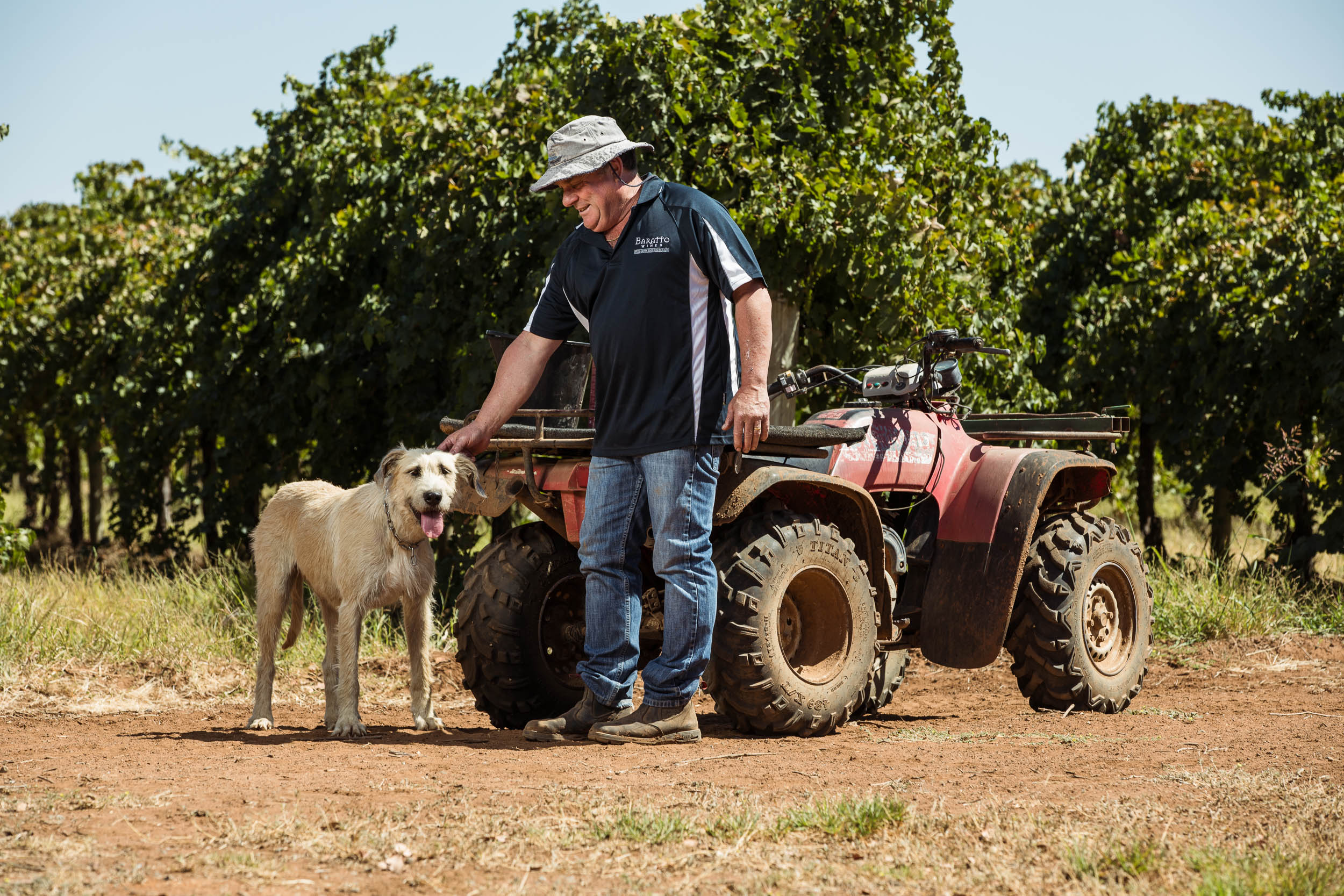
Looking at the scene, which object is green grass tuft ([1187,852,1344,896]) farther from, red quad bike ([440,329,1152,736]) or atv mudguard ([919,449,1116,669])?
atv mudguard ([919,449,1116,669])

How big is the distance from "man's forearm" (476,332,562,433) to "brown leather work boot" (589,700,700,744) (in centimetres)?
124

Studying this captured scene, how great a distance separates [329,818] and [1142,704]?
4.39m

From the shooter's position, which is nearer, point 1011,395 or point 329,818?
point 329,818

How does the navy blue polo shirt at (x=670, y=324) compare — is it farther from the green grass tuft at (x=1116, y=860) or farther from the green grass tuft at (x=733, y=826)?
the green grass tuft at (x=1116, y=860)

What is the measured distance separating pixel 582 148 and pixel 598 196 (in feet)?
0.61

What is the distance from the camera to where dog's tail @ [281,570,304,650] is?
234 inches

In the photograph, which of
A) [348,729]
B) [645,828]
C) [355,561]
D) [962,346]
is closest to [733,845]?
[645,828]

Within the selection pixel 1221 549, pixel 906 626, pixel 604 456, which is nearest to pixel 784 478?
pixel 604 456

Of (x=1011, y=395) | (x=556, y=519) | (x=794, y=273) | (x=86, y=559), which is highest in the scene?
(x=794, y=273)

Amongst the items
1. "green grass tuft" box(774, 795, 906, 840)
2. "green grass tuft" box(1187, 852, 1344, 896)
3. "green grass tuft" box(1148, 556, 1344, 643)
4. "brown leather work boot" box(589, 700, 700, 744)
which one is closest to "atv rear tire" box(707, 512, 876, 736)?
"brown leather work boot" box(589, 700, 700, 744)

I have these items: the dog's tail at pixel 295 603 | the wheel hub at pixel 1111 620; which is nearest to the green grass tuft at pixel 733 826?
the wheel hub at pixel 1111 620

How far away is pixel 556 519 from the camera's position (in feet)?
16.6

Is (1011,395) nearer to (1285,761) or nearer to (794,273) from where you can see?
(794,273)

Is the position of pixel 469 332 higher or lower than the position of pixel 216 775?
higher
